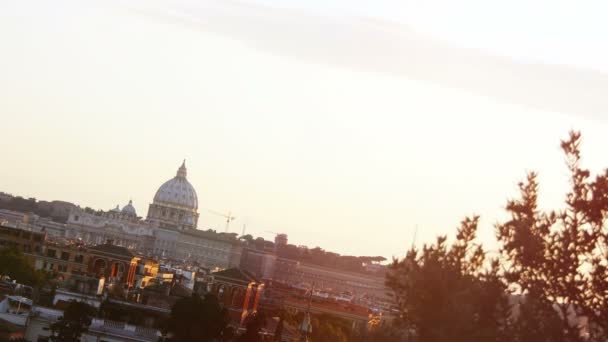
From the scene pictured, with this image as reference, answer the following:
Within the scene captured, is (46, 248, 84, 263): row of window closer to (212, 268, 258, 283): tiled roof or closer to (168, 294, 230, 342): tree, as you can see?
(212, 268, 258, 283): tiled roof

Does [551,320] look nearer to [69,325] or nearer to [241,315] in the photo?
[69,325]

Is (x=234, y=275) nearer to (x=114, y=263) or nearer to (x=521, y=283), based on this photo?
(x=114, y=263)

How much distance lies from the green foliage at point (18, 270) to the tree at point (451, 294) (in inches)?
2230

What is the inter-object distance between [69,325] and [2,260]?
36971 millimetres

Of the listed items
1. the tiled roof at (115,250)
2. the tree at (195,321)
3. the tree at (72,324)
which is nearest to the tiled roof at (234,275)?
the tiled roof at (115,250)

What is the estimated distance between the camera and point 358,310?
12000 centimetres

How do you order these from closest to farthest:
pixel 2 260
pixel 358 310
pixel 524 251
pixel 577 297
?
pixel 577 297, pixel 524 251, pixel 2 260, pixel 358 310

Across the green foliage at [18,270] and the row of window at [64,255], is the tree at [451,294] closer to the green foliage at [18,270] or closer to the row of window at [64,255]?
the green foliage at [18,270]

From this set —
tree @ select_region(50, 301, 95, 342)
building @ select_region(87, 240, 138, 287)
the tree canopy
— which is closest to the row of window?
building @ select_region(87, 240, 138, 287)

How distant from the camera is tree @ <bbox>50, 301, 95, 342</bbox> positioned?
47312 millimetres

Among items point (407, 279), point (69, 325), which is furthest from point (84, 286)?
point (407, 279)

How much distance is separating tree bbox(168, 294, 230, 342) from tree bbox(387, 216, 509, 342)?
2034 centimetres

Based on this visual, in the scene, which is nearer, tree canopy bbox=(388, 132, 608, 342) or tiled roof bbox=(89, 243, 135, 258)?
tree canopy bbox=(388, 132, 608, 342)

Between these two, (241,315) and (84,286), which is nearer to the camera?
(84,286)
